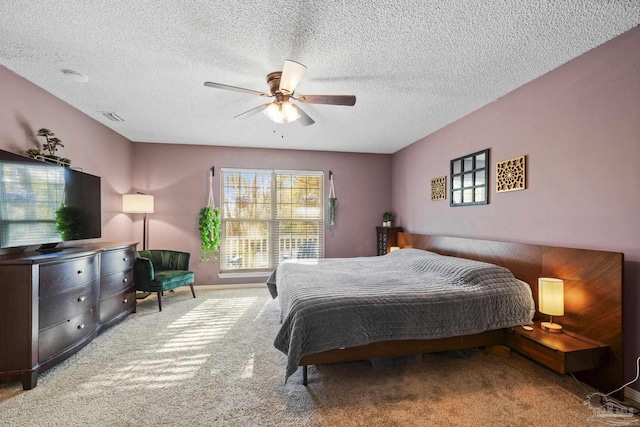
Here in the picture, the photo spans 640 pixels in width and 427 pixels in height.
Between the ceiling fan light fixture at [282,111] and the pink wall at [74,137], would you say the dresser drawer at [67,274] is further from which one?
the ceiling fan light fixture at [282,111]

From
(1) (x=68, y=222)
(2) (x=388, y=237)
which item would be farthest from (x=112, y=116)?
(2) (x=388, y=237)

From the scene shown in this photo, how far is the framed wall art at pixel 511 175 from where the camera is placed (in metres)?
2.85

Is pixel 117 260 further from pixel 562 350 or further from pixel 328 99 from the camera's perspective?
pixel 562 350

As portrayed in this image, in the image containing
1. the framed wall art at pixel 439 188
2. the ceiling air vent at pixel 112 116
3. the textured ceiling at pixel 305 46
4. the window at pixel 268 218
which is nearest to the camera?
the textured ceiling at pixel 305 46

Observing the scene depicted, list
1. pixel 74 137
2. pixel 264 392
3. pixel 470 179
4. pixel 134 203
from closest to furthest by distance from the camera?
1. pixel 264 392
2. pixel 74 137
3. pixel 470 179
4. pixel 134 203

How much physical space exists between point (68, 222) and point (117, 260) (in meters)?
0.70

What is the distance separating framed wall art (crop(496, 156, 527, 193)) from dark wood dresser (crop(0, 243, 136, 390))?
13.9ft

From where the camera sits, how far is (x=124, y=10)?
1.84 metres

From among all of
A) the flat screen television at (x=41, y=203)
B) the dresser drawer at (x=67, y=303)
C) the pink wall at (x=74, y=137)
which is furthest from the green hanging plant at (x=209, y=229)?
the dresser drawer at (x=67, y=303)

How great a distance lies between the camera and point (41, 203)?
2568mm

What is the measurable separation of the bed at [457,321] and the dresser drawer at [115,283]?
209 centimetres

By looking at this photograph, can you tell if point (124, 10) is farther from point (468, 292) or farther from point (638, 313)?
point (638, 313)

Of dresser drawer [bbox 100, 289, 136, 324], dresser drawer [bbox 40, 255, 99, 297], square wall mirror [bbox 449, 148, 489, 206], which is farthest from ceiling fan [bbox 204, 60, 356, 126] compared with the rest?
dresser drawer [bbox 100, 289, 136, 324]

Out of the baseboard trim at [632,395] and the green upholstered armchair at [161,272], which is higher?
the green upholstered armchair at [161,272]
